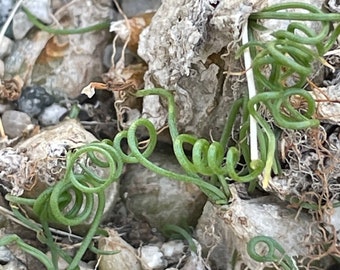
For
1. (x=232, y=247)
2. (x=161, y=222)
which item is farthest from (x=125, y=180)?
(x=232, y=247)

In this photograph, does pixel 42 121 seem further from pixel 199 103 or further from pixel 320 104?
pixel 320 104

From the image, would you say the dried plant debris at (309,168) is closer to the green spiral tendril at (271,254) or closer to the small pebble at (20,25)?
the green spiral tendril at (271,254)

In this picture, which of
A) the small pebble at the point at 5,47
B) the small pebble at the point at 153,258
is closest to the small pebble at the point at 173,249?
the small pebble at the point at 153,258

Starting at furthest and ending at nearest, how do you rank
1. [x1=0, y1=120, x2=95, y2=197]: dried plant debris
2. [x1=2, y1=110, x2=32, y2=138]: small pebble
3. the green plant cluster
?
[x1=2, y1=110, x2=32, y2=138]: small pebble < [x1=0, y1=120, x2=95, y2=197]: dried plant debris < the green plant cluster

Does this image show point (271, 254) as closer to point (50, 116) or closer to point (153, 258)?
point (153, 258)

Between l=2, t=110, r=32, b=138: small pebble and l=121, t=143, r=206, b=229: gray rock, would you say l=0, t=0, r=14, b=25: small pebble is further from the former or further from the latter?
l=121, t=143, r=206, b=229: gray rock

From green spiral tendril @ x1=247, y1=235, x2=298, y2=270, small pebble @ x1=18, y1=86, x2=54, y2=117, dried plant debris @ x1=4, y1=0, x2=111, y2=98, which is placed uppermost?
dried plant debris @ x1=4, y1=0, x2=111, y2=98

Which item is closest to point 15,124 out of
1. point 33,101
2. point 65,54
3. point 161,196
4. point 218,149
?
point 33,101

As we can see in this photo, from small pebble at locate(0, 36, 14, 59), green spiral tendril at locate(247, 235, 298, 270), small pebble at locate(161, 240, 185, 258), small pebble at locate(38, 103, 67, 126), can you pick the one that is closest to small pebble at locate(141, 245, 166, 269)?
small pebble at locate(161, 240, 185, 258)
